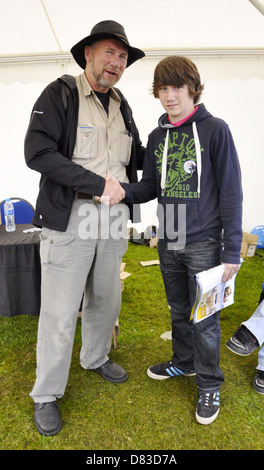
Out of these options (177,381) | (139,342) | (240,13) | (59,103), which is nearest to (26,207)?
(139,342)

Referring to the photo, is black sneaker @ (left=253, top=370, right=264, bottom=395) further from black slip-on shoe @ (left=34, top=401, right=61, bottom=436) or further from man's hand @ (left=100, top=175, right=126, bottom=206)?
man's hand @ (left=100, top=175, right=126, bottom=206)

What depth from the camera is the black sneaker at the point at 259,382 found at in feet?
6.69

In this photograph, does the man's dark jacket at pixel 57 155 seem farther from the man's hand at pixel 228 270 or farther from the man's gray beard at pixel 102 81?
the man's hand at pixel 228 270

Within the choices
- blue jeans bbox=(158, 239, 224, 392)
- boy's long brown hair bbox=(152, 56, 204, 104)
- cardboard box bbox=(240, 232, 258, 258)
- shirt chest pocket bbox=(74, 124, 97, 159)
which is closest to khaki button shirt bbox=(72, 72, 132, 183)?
shirt chest pocket bbox=(74, 124, 97, 159)

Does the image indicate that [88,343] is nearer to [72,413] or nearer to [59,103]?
[72,413]

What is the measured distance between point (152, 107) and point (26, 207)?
2.72 metres

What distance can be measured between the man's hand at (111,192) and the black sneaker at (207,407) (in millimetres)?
1172

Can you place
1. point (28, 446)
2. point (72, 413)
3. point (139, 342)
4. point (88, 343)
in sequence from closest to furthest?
1. point (28, 446)
2. point (72, 413)
3. point (88, 343)
4. point (139, 342)

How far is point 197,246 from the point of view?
5.58 feet

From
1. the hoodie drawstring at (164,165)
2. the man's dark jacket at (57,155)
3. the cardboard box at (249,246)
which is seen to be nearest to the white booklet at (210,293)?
the hoodie drawstring at (164,165)

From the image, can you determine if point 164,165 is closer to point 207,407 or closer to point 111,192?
point 111,192

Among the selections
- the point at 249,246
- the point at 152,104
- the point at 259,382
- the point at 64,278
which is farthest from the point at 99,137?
the point at 152,104

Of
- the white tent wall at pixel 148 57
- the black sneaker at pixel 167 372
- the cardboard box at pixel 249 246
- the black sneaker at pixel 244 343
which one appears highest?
the white tent wall at pixel 148 57

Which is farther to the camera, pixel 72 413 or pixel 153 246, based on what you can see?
pixel 153 246
